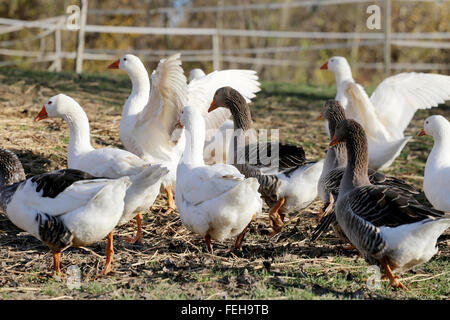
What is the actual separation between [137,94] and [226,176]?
236 cm

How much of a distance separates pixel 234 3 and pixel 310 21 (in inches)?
105

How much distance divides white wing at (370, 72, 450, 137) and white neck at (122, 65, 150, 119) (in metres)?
2.70

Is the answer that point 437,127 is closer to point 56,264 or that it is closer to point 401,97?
point 401,97

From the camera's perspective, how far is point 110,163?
16.9 ft

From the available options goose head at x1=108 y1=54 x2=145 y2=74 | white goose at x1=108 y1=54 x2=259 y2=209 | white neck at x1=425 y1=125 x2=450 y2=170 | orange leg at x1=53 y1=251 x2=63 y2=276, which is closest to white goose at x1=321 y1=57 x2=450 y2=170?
white neck at x1=425 y1=125 x2=450 y2=170

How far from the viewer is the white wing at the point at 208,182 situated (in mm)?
4316

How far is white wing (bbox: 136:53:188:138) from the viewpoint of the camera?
545cm

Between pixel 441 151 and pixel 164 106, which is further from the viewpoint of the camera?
pixel 164 106

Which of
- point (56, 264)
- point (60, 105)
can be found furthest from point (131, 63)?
point (56, 264)

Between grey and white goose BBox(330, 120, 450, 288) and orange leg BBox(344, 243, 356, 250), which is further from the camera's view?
orange leg BBox(344, 243, 356, 250)

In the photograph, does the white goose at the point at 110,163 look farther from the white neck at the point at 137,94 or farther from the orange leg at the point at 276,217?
the orange leg at the point at 276,217

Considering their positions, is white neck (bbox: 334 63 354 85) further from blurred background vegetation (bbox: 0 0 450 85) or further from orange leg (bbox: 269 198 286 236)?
blurred background vegetation (bbox: 0 0 450 85)

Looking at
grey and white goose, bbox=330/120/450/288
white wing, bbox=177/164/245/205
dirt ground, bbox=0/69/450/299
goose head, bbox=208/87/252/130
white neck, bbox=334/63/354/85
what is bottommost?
dirt ground, bbox=0/69/450/299
